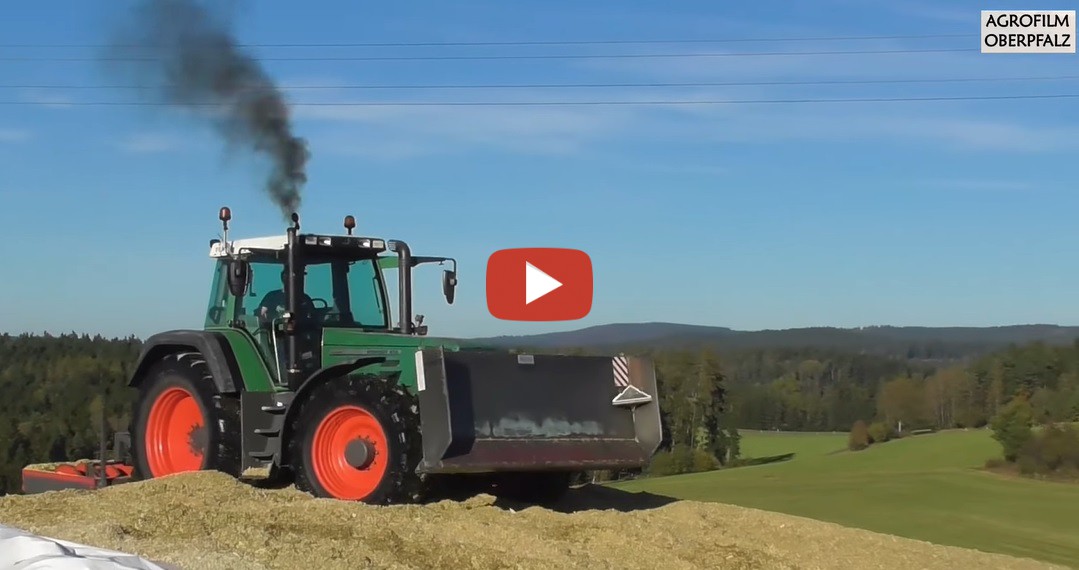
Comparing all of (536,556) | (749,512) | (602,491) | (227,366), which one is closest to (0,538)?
(536,556)

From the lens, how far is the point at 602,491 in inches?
473

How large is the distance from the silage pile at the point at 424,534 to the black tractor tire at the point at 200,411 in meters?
0.84

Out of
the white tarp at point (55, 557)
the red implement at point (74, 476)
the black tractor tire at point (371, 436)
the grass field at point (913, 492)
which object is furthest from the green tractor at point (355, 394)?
→ the grass field at point (913, 492)

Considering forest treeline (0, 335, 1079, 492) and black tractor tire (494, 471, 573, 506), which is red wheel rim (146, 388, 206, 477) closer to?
forest treeline (0, 335, 1079, 492)

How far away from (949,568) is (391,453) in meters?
4.19

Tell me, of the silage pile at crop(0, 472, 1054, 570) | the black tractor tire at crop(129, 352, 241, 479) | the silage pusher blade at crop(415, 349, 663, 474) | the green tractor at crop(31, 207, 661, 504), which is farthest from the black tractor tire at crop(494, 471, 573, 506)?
the black tractor tire at crop(129, 352, 241, 479)

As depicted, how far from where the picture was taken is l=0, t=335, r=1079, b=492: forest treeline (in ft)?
75.0

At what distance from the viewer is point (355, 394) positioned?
940 cm

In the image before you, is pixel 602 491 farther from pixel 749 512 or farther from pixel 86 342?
pixel 86 342

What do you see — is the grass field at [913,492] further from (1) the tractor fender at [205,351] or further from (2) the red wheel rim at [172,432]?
(1) the tractor fender at [205,351]

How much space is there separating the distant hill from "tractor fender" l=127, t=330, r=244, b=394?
2755 mm

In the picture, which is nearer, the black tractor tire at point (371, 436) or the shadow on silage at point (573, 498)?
the black tractor tire at point (371, 436)

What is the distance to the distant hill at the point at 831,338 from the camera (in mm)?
13734

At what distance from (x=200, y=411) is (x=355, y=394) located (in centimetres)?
225
